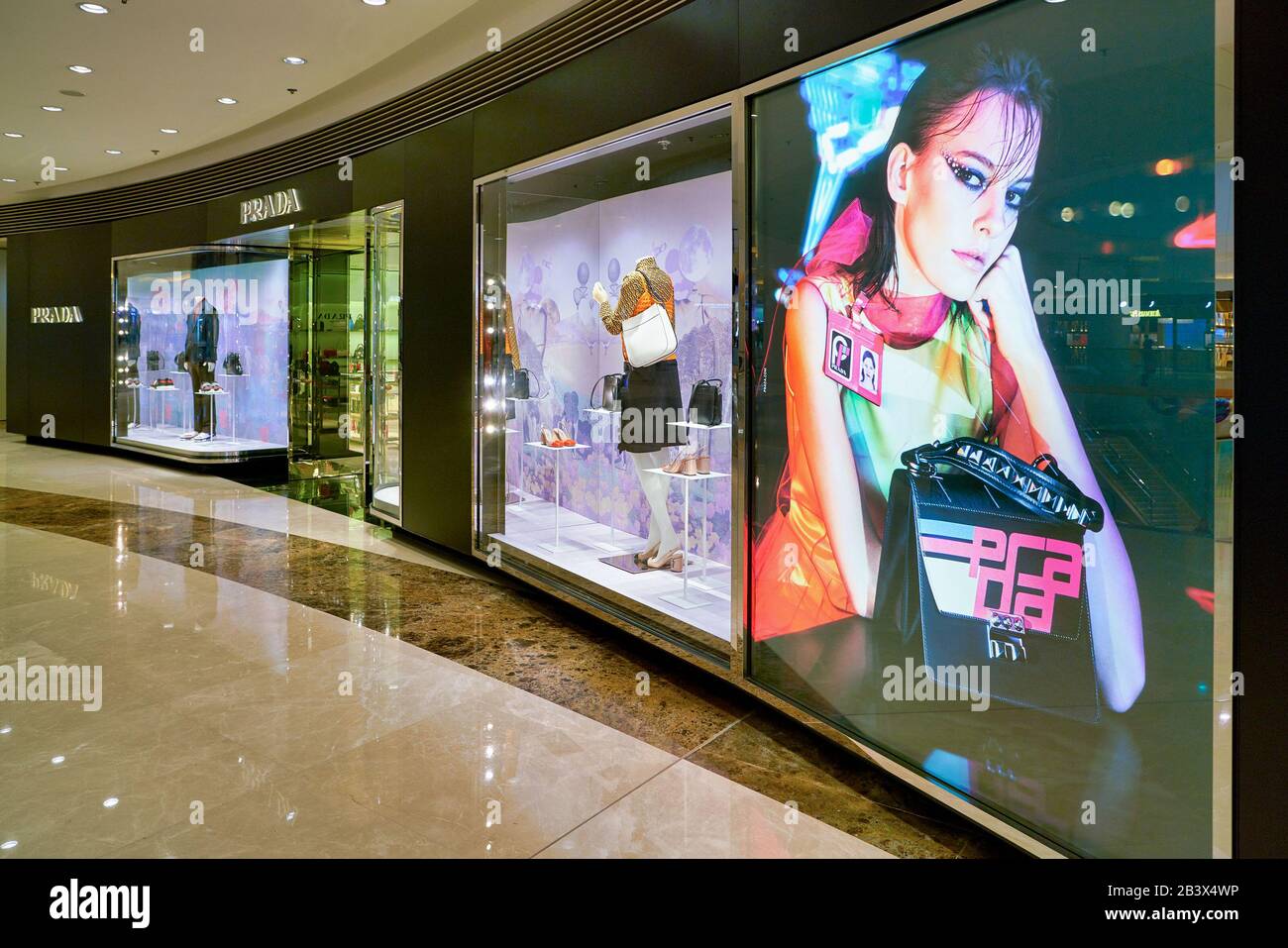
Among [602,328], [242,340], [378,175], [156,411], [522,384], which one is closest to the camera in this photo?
[602,328]

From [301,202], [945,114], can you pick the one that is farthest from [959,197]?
[301,202]

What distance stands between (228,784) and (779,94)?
326 cm

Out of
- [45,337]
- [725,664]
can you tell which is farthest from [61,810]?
[45,337]

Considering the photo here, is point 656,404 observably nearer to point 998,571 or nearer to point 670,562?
point 670,562

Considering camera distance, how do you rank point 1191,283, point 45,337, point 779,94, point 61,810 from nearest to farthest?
point 1191,283 < point 61,810 < point 779,94 < point 45,337

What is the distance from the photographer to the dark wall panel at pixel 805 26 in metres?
3.04

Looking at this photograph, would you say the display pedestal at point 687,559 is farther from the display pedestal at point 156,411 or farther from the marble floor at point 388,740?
the display pedestal at point 156,411

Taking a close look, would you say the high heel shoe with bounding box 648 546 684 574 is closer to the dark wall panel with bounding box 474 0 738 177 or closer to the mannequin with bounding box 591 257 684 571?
the mannequin with bounding box 591 257 684 571

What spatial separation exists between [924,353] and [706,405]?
195cm

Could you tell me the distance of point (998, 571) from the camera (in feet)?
8.91
